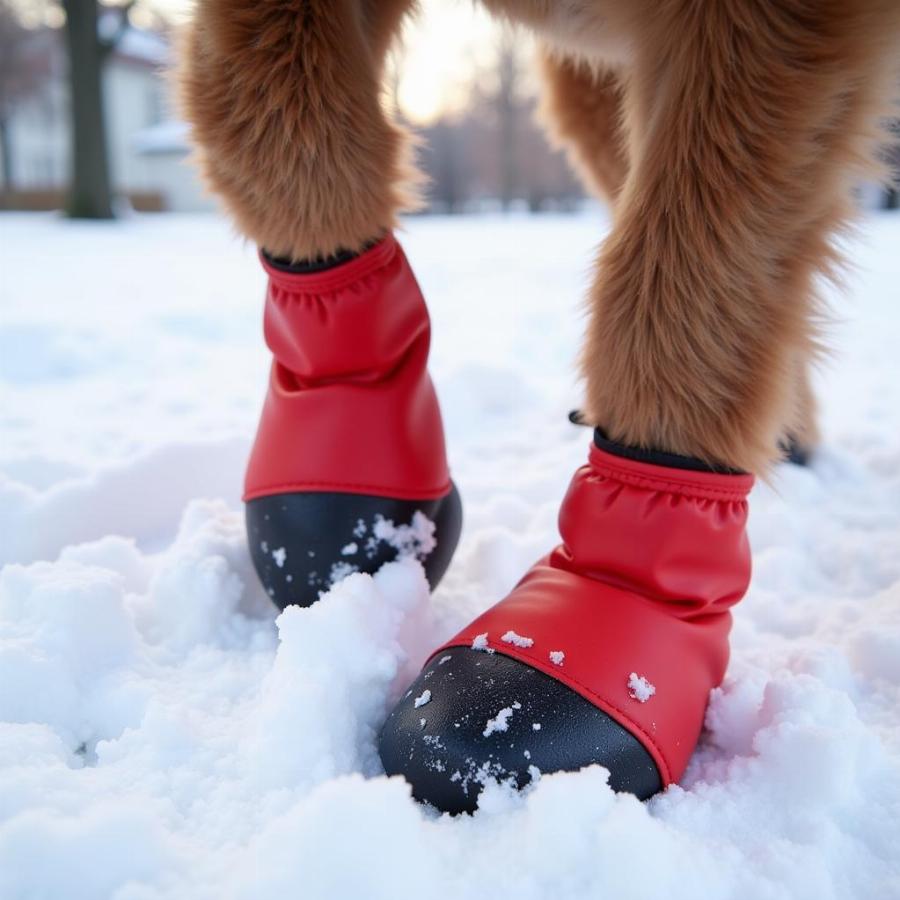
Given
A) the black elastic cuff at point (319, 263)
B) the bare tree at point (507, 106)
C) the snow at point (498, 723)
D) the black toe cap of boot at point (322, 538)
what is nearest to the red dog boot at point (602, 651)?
the snow at point (498, 723)

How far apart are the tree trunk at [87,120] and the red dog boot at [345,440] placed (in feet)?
24.8

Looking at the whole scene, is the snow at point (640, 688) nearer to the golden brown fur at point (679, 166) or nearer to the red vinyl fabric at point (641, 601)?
the red vinyl fabric at point (641, 601)

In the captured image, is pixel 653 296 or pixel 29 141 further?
pixel 29 141

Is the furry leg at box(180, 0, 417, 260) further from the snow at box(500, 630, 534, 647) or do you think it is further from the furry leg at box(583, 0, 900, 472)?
the snow at box(500, 630, 534, 647)

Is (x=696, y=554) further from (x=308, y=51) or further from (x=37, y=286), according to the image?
(x=37, y=286)

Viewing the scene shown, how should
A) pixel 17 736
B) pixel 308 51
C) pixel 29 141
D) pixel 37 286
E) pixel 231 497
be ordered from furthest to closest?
pixel 29 141 < pixel 37 286 < pixel 231 497 < pixel 308 51 < pixel 17 736

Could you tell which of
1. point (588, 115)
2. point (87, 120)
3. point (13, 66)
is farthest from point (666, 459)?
point (13, 66)

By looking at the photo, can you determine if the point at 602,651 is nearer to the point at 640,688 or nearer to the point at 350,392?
the point at 640,688

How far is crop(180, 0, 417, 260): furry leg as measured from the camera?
0.75 metres

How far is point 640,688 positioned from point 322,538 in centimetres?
31

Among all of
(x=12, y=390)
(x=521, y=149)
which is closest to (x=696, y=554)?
(x=12, y=390)

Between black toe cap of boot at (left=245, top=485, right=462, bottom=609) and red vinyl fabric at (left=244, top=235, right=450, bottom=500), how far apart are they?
12 millimetres

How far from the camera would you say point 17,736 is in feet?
1.88

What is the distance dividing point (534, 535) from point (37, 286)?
2.42 metres
